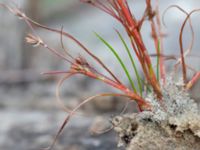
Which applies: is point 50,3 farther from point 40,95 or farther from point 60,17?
point 40,95

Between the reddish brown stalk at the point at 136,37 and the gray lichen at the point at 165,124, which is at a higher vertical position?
the reddish brown stalk at the point at 136,37

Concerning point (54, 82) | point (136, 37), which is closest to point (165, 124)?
point (136, 37)

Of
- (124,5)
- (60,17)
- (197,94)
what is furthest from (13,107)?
(60,17)

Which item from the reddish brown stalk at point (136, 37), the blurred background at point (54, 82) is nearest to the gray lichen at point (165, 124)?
the reddish brown stalk at point (136, 37)

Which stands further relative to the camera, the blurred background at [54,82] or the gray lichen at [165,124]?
the blurred background at [54,82]

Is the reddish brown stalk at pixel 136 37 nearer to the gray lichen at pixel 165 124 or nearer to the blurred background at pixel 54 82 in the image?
the gray lichen at pixel 165 124

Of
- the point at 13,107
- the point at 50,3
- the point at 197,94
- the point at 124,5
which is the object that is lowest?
the point at 13,107
